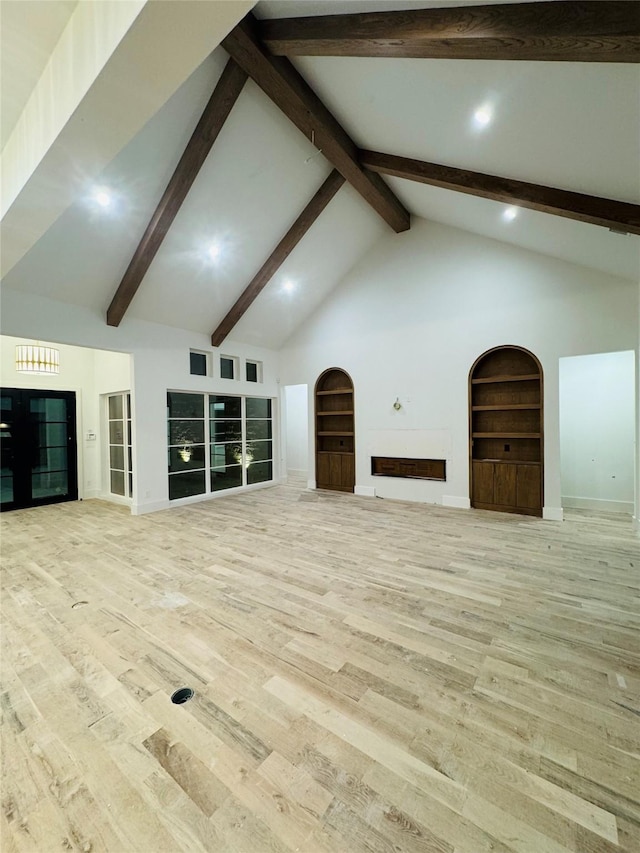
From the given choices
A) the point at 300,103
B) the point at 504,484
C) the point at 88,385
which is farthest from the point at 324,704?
the point at 88,385

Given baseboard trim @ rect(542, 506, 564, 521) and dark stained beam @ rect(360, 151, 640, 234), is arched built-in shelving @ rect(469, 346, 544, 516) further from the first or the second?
dark stained beam @ rect(360, 151, 640, 234)

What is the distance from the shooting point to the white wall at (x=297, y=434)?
9461mm

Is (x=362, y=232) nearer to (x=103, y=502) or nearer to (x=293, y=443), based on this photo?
(x=293, y=443)

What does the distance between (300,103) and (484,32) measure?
207 centimetres

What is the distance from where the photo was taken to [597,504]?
548cm

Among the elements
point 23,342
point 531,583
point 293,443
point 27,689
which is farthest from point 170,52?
point 293,443

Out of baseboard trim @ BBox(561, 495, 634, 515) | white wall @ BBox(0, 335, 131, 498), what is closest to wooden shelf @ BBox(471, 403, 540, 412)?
baseboard trim @ BBox(561, 495, 634, 515)

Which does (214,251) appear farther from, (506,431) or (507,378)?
(506,431)

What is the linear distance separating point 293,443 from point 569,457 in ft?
20.9

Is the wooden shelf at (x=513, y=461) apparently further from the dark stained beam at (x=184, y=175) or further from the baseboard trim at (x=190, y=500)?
the dark stained beam at (x=184, y=175)

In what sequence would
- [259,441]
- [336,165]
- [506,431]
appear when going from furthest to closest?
1. [259,441]
2. [506,431]
3. [336,165]

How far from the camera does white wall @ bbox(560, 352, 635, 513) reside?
527 cm

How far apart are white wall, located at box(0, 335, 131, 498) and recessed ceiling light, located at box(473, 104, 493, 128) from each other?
604cm

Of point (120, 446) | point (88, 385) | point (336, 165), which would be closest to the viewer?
point (336, 165)
